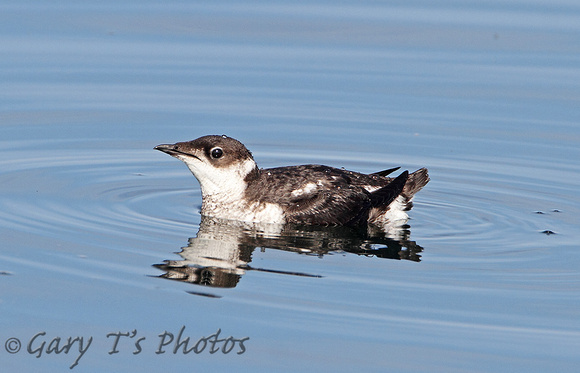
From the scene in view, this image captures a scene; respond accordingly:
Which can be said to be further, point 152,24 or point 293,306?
point 152,24

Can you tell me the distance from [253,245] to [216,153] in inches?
58.8

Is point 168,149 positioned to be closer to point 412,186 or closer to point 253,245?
point 253,245

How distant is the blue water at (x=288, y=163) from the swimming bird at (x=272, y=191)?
0.41 meters

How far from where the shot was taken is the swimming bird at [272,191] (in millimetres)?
12672

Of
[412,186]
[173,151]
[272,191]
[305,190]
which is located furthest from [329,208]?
[173,151]

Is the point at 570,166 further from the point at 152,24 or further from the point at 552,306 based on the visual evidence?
the point at 152,24

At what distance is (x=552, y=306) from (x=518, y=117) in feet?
25.3

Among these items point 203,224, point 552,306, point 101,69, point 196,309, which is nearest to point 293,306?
point 196,309

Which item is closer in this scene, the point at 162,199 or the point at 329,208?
the point at 329,208

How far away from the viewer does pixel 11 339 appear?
28.4 ft

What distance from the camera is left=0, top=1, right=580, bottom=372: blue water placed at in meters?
A: 8.98

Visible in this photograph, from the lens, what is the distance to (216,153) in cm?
1270

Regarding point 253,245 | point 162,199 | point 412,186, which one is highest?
point 412,186

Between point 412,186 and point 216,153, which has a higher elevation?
point 412,186
